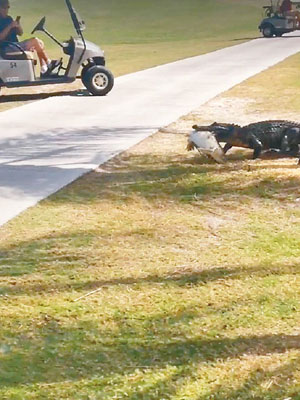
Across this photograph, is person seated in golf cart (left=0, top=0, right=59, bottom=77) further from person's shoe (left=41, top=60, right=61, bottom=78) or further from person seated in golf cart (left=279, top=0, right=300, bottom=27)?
person seated in golf cart (left=279, top=0, right=300, bottom=27)

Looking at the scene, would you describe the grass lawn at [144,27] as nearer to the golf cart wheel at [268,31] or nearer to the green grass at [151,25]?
the green grass at [151,25]

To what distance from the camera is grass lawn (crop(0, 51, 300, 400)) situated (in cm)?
354

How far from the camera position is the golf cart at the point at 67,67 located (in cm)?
1207

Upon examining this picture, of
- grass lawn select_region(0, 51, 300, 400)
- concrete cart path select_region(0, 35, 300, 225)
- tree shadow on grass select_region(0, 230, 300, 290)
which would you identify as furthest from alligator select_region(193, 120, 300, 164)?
tree shadow on grass select_region(0, 230, 300, 290)

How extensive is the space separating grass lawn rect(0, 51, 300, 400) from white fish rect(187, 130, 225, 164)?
1.14 feet

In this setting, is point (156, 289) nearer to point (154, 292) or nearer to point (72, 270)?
point (154, 292)

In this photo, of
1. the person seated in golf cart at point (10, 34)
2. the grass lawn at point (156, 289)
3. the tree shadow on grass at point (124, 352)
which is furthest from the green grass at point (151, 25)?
the tree shadow on grass at point (124, 352)

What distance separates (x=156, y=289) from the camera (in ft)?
14.8

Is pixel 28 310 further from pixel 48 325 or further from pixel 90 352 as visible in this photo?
pixel 90 352

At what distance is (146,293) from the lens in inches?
175

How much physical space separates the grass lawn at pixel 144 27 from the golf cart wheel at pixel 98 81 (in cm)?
92

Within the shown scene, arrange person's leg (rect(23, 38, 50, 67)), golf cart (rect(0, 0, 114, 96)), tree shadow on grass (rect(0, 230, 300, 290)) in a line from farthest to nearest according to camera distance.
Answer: person's leg (rect(23, 38, 50, 67)), golf cart (rect(0, 0, 114, 96)), tree shadow on grass (rect(0, 230, 300, 290))

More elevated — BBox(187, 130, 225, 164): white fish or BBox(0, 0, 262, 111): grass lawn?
BBox(0, 0, 262, 111): grass lawn

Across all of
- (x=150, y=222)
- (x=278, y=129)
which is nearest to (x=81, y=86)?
(x=278, y=129)
